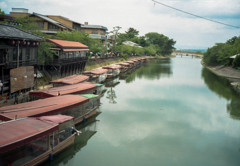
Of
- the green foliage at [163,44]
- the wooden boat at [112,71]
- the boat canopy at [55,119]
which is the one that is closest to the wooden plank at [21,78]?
the boat canopy at [55,119]

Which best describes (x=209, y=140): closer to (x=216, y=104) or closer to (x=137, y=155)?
(x=137, y=155)

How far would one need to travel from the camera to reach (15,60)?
877 inches

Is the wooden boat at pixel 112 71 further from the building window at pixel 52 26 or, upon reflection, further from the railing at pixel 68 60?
the building window at pixel 52 26

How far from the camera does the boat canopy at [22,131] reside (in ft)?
34.2

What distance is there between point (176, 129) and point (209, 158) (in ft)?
17.1

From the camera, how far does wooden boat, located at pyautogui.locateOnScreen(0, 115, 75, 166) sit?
426 inches

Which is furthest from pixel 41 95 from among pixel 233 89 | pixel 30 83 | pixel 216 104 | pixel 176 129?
pixel 233 89

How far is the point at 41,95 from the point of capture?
20375 millimetres

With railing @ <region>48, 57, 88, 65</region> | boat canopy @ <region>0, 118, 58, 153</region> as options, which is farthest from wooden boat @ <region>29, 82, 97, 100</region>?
railing @ <region>48, 57, 88, 65</region>

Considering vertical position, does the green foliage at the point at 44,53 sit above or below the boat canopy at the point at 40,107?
above

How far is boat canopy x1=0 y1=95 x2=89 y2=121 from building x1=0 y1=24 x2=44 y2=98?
4.74 meters

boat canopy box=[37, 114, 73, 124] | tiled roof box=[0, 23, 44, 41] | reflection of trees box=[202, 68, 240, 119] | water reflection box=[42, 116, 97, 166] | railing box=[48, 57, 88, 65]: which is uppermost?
tiled roof box=[0, 23, 44, 41]

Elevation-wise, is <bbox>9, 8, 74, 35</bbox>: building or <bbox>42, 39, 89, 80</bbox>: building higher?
<bbox>9, 8, 74, 35</bbox>: building

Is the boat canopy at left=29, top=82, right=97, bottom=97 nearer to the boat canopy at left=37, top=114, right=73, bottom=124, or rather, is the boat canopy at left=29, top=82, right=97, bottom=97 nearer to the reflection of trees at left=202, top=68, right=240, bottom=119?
the boat canopy at left=37, top=114, right=73, bottom=124
